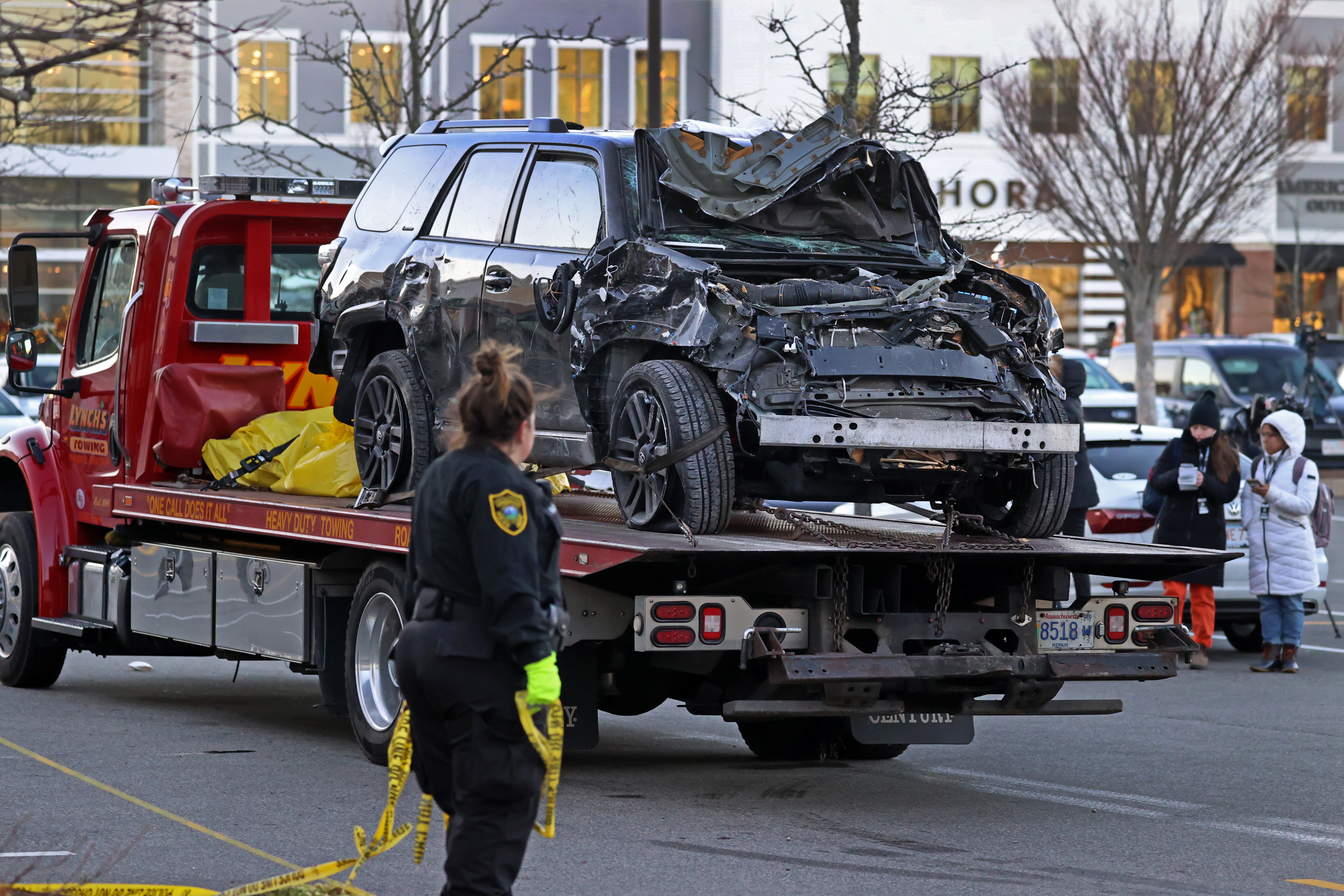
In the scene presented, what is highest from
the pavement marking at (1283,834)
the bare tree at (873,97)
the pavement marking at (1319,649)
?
the bare tree at (873,97)

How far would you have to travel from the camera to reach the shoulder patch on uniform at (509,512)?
4883mm

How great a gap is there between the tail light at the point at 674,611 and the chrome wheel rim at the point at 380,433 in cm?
237

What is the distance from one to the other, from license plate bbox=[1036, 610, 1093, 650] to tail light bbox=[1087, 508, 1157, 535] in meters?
5.88

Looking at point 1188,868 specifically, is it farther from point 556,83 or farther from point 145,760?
point 556,83

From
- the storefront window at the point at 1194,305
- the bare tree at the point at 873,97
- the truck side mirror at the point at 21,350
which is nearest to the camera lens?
the truck side mirror at the point at 21,350

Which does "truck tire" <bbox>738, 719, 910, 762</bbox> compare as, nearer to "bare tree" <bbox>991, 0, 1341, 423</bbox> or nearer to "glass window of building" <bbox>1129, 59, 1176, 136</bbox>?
"bare tree" <bbox>991, 0, 1341, 423</bbox>

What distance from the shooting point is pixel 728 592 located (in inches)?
301

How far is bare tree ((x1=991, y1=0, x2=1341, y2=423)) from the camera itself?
30797 mm

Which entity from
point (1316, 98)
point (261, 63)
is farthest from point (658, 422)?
point (261, 63)

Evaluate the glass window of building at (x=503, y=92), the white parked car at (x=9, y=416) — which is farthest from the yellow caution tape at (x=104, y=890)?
the glass window of building at (x=503, y=92)

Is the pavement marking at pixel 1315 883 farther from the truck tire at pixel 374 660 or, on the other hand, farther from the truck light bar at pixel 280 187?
the truck light bar at pixel 280 187

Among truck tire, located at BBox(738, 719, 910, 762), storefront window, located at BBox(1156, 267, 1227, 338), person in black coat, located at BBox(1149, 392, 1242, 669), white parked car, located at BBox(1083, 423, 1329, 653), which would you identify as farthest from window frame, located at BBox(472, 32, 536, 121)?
truck tire, located at BBox(738, 719, 910, 762)

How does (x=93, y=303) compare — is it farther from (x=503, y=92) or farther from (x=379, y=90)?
(x=503, y=92)

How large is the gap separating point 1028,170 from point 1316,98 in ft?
17.8
